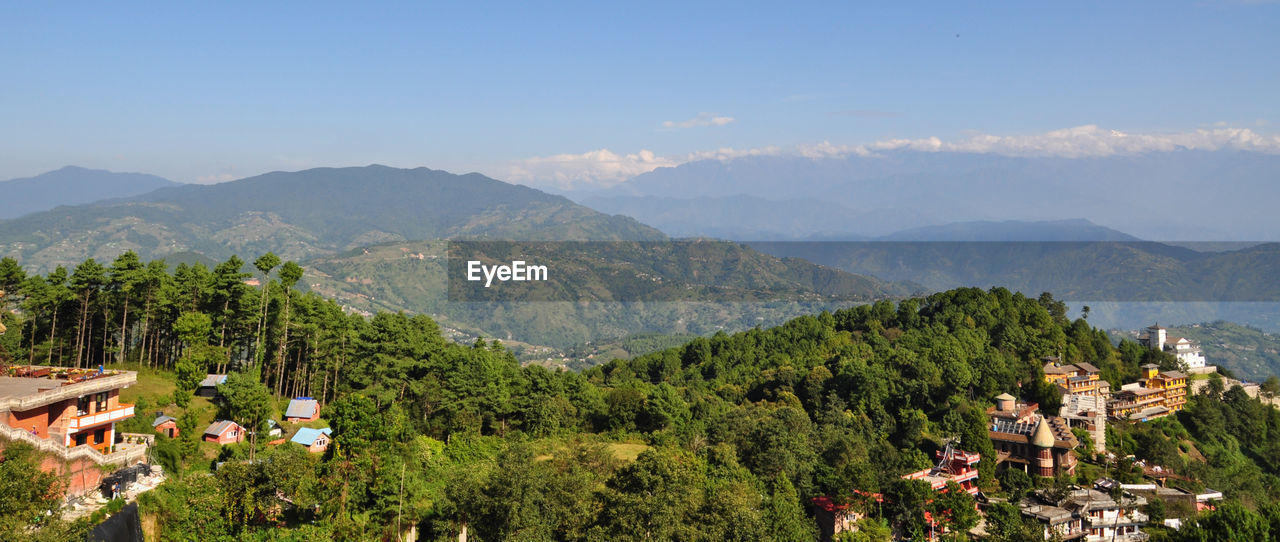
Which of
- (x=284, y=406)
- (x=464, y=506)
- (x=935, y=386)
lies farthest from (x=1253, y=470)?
(x=284, y=406)

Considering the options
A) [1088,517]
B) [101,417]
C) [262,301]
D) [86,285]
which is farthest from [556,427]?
[1088,517]

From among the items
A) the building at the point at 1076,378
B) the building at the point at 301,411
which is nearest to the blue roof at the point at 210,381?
the building at the point at 301,411

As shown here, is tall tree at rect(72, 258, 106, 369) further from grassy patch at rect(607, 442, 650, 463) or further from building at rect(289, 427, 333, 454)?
grassy patch at rect(607, 442, 650, 463)

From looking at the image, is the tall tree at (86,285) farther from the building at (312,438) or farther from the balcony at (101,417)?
the building at (312,438)

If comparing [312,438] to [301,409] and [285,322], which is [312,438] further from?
[285,322]

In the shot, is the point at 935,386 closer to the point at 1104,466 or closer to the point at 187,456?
the point at 1104,466

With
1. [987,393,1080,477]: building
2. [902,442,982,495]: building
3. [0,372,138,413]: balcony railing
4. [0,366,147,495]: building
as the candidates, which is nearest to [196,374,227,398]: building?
[0,366,147,495]: building

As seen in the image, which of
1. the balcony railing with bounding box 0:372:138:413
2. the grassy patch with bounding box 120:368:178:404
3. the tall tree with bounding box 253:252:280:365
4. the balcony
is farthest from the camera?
the tall tree with bounding box 253:252:280:365
